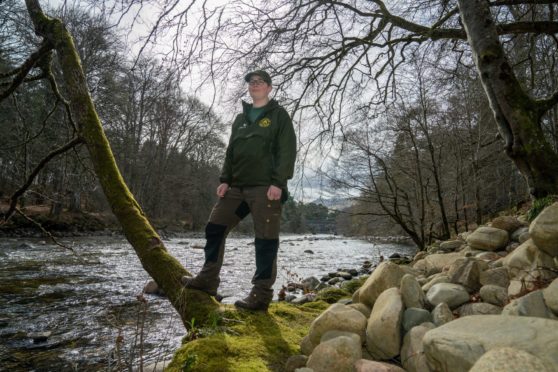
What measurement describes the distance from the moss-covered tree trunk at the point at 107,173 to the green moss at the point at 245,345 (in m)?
0.46

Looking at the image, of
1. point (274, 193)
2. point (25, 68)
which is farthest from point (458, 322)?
point (25, 68)

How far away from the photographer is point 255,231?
2.77 m

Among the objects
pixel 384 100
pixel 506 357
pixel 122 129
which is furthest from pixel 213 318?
pixel 122 129

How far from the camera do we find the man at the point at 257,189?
8.90 feet

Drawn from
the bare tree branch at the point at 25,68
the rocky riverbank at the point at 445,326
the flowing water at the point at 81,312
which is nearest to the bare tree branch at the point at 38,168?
the bare tree branch at the point at 25,68

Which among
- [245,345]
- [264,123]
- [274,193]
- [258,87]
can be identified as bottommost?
[245,345]

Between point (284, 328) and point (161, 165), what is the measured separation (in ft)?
90.4

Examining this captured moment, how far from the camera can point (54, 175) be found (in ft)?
44.8

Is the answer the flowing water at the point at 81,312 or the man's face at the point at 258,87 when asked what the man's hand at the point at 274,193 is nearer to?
the man's face at the point at 258,87

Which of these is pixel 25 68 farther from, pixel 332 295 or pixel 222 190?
pixel 332 295

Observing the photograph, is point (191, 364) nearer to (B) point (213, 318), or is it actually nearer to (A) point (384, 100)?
(B) point (213, 318)

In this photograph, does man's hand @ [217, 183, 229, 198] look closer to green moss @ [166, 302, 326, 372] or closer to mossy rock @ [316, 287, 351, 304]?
green moss @ [166, 302, 326, 372]

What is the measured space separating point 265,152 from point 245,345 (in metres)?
1.51

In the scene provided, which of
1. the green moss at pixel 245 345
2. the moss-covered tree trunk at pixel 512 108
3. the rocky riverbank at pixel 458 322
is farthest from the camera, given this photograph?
the moss-covered tree trunk at pixel 512 108
